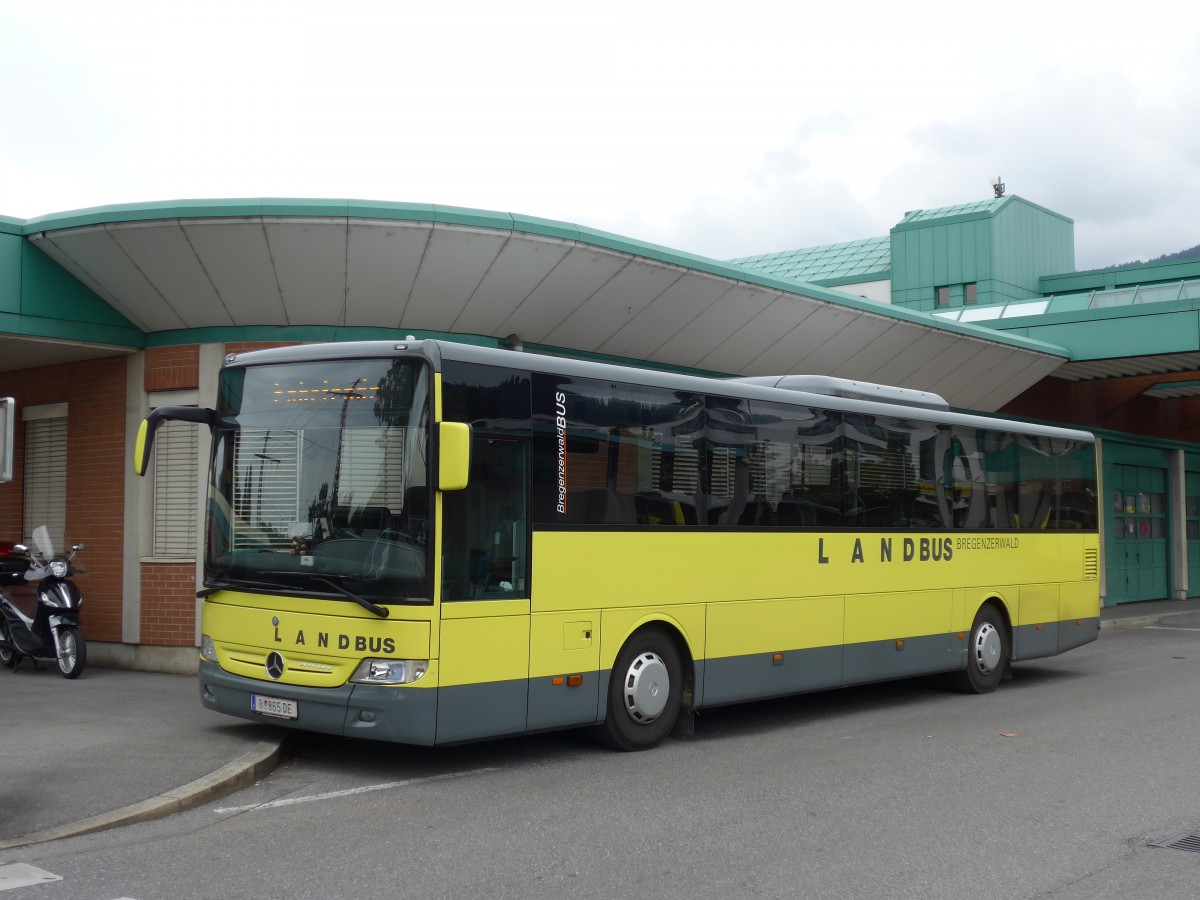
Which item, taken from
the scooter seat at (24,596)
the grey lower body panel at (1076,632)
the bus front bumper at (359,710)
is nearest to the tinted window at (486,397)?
the bus front bumper at (359,710)

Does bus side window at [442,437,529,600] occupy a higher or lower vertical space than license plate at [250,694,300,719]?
higher

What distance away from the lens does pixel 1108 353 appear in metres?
21.3

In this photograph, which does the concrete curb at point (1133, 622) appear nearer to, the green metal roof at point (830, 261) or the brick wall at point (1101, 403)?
the brick wall at point (1101, 403)

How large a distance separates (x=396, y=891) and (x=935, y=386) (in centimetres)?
1717

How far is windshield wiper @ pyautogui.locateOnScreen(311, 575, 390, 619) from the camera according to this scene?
7703 mm

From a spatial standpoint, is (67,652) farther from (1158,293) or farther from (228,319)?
(1158,293)

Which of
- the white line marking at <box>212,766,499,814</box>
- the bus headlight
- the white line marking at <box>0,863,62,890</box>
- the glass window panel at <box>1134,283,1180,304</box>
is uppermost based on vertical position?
the glass window panel at <box>1134,283,1180,304</box>

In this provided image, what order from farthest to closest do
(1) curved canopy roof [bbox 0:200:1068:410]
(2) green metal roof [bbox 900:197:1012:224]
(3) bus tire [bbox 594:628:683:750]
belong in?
(2) green metal roof [bbox 900:197:1012:224]
(1) curved canopy roof [bbox 0:200:1068:410]
(3) bus tire [bbox 594:628:683:750]

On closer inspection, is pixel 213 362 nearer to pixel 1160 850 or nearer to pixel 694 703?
pixel 694 703

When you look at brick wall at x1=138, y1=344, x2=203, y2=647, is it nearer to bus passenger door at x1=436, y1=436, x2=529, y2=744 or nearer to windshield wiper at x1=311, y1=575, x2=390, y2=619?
windshield wiper at x1=311, y1=575, x2=390, y2=619

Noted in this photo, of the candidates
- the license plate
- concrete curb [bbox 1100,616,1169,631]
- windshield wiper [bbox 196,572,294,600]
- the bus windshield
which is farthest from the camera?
concrete curb [bbox 1100,616,1169,631]

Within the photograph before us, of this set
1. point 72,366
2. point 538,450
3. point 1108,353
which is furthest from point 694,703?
point 1108,353

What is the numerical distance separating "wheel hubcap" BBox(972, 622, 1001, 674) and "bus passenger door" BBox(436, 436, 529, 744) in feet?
21.7

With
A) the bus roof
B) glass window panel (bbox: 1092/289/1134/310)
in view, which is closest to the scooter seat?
the bus roof
